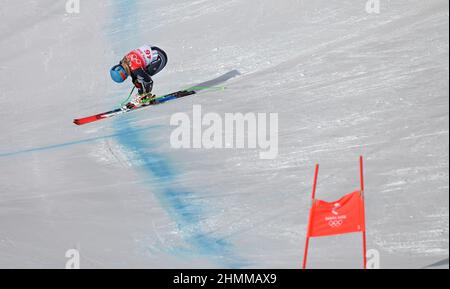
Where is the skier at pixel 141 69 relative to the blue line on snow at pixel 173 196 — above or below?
above

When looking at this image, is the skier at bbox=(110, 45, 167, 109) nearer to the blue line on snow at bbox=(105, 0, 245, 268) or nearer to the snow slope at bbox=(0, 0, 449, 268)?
the snow slope at bbox=(0, 0, 449, 268)

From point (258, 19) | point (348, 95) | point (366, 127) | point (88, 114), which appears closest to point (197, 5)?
point (258, 19)

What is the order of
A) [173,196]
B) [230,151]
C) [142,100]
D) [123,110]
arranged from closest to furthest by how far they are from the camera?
[173,196] → [230,151] → [142,100] → [123,110]

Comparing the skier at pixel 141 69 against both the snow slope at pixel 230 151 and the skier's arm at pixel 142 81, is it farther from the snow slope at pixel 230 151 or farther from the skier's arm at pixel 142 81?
the snow slope at pixel 230 151

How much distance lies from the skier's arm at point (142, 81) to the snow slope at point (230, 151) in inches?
13.0

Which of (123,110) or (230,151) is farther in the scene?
(123,110)

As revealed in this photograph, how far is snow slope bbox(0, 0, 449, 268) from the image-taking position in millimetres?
9047

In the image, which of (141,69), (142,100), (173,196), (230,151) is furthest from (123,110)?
(173,196)

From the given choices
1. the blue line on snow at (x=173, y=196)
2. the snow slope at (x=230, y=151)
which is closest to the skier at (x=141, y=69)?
the snow slope at (x=230, y=151)

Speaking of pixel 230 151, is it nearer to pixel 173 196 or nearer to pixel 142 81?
pixel 173 196

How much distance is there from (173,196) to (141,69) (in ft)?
8.92

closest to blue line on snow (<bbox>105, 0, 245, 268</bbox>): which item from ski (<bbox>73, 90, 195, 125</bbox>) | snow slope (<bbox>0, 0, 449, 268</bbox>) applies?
snow slope (<bbox>0, 0, 449, 268</bbox>)

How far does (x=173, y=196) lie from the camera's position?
33.1 feet

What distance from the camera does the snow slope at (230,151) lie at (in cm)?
905
